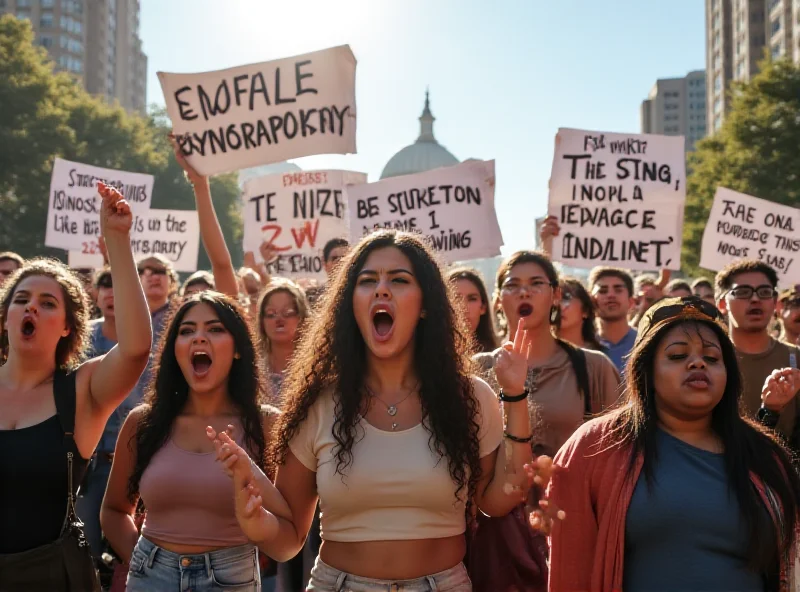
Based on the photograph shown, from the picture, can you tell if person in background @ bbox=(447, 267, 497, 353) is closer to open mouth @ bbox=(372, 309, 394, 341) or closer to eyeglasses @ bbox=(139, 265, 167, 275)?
eyeglasses @ bbox=(139, 265, 167, 275)

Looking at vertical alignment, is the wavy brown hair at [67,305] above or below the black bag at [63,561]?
above

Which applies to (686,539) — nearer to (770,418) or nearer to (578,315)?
(770,418)

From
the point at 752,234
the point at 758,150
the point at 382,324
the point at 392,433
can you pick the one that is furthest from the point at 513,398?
the point at 758,150

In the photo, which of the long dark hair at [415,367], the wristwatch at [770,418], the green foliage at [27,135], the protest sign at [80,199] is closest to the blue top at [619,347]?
the wristwatch at [770,418]

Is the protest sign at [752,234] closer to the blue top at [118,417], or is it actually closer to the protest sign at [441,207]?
the protest sign at [441,207]

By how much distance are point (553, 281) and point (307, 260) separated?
4761 millimetres

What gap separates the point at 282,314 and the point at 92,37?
97550 mm

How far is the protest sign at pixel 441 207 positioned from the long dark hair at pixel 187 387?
14.5ft

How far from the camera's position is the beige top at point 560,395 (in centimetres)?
447

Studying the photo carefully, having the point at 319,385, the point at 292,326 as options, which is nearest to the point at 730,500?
the point at 319,385

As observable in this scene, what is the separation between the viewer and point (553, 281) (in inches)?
201

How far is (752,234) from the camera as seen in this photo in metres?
10.5

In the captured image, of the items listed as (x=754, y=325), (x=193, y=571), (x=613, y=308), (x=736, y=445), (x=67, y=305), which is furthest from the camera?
(x=613, y=308)

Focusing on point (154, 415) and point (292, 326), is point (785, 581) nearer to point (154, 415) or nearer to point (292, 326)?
point (154, 415)
